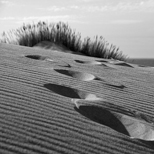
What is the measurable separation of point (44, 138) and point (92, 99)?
0.61 metres

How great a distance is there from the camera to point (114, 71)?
3.12m

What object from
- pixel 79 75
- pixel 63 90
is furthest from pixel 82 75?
pixel 63 90

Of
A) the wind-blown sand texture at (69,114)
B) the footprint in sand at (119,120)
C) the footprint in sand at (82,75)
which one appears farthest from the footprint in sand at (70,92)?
the footprint in sand at (82,75)

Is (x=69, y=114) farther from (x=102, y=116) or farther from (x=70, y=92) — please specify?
(x=70, y=92)

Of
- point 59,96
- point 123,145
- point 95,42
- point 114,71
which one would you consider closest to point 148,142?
point 123,145

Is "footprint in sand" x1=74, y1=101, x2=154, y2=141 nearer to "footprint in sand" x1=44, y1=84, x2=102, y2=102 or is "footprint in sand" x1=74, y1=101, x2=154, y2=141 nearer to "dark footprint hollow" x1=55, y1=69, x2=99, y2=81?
"footprint in sand" x1=44, y1=84, x2=102, y2=102

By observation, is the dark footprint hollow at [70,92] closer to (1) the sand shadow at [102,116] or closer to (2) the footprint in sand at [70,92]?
(2) the footprint in sand at [70,92]

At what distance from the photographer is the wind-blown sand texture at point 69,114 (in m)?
1.42

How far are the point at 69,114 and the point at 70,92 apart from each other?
379mm

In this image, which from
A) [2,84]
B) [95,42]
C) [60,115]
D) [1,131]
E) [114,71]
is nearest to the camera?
[1,131]

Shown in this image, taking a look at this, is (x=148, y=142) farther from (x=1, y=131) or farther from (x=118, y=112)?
(x=1, y=131)

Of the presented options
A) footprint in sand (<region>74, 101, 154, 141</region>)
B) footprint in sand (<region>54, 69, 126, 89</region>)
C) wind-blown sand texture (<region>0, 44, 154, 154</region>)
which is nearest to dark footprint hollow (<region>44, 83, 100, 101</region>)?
wind-blown sand texture (<region>0, 44, 154, 154</region>)

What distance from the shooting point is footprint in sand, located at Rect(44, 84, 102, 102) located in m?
2.01

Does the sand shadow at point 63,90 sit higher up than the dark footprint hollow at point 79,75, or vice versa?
the sand shadow at point 63,90
